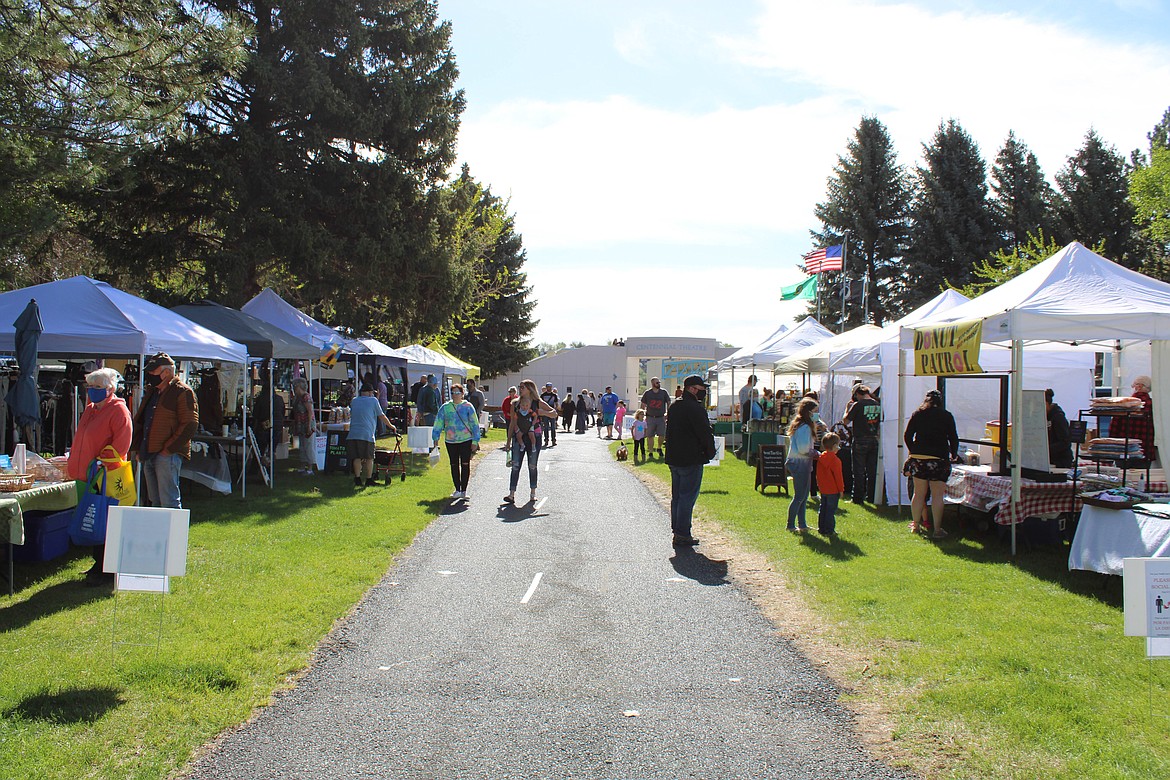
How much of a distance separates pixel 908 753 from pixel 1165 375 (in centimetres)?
641

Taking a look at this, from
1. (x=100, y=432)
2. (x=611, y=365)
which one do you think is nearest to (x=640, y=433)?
(x=100, y=432)

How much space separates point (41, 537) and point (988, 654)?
7694 millimetres

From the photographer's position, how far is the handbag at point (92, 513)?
23.9 feet

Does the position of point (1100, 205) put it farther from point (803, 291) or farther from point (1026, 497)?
→ point (1026, 497)

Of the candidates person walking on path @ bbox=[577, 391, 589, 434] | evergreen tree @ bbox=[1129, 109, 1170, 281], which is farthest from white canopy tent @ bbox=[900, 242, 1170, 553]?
evergreen tree @ bbox=[1129, 109, 1170, 281]

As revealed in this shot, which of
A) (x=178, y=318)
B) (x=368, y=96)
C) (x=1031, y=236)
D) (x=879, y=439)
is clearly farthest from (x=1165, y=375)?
(x=1031, y=236)

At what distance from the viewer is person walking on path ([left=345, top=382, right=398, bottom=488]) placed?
46.8ft

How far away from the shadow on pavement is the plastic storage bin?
18.9 feet

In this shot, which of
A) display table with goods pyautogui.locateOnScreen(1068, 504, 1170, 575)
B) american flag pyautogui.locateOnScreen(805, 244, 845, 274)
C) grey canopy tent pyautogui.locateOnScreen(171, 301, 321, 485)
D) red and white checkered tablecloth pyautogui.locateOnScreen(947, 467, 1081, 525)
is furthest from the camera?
american flag pyautogui.locateOnScreen(805, 244, 845, 274)

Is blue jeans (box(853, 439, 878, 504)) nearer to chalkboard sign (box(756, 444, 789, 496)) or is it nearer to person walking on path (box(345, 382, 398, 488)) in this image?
chalkboard sign (box(756, 444, 789, 496))

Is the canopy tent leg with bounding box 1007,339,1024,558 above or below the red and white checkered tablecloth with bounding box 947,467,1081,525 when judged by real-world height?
above

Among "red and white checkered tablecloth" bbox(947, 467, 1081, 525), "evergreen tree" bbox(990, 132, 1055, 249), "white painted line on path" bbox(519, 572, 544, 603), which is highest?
"evergreen tree" bbox(990, 132, 1055, 249)

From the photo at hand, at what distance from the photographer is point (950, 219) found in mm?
44188

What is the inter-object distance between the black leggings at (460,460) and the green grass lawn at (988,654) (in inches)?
203
